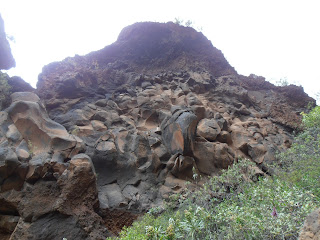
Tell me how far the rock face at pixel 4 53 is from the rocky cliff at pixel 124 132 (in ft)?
7.85

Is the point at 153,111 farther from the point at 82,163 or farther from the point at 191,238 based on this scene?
the point at 191,238

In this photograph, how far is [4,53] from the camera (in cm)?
1550

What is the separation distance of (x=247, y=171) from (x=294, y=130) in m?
9.32

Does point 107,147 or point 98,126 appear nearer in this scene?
point 107,147

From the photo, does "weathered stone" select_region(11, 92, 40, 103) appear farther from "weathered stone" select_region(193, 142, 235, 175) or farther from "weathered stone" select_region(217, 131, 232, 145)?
"weathered stone" select_region(217, 131, 232, 145)

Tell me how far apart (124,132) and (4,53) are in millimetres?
10428

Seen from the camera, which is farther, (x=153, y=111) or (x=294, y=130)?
(x=294, y=130)

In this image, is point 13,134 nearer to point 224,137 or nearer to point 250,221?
point 250,221

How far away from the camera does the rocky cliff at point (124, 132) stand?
26.7ft

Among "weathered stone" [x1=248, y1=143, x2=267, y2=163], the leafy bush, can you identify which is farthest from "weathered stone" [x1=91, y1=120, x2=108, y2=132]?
"weathered stone" [x1=248, y1=143, x2=267, y2=163]

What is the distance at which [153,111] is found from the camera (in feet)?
48.1

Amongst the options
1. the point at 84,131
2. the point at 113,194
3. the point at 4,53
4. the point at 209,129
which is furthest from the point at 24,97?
the point at 209,129

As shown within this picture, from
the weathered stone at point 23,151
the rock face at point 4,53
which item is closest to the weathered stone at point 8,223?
the weathered stone at point 23,151

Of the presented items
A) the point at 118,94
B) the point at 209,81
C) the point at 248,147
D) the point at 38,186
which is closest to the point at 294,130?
the point at 248,147
